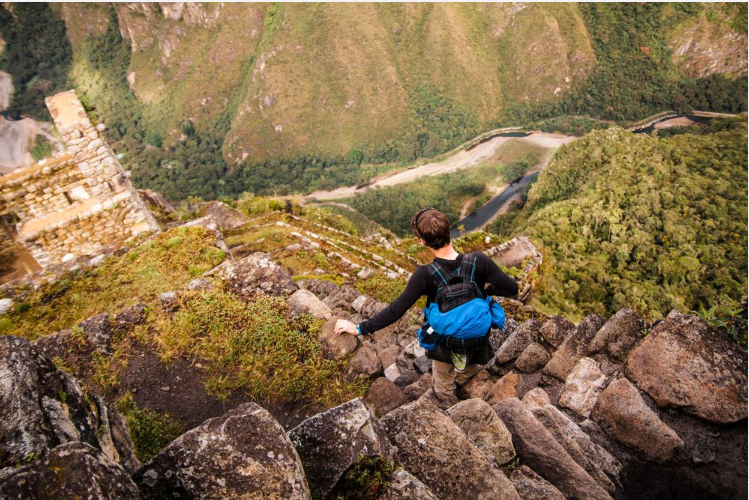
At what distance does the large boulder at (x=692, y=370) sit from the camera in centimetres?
325

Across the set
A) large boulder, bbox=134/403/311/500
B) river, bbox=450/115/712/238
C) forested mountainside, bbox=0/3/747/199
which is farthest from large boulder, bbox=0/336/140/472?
forested mountainside, bbox=0/3/747/199

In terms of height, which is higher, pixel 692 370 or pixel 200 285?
pixel 200 285

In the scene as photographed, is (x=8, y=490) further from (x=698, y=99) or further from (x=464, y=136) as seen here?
(x=698, y=99)

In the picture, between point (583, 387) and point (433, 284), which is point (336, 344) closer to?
point (433, 284)

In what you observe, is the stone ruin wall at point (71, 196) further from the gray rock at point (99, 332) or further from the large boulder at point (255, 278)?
the large boulder at point (255, 278)

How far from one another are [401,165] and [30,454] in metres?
107

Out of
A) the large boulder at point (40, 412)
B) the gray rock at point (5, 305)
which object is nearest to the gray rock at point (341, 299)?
the large boulder at point (40, 412)

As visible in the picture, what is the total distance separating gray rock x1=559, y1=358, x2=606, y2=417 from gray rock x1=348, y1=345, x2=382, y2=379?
2320 millimetres

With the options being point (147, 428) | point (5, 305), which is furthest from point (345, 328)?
point (5, 305)

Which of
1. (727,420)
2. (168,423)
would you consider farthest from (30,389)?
(727,420)

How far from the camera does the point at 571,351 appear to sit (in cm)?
496

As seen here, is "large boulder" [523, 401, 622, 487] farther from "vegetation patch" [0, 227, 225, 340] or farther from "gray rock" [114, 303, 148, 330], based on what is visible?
"vegetation patch" [0, 227, 225, 340]

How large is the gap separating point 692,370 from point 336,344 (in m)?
3.98

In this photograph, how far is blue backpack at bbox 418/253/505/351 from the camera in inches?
133
